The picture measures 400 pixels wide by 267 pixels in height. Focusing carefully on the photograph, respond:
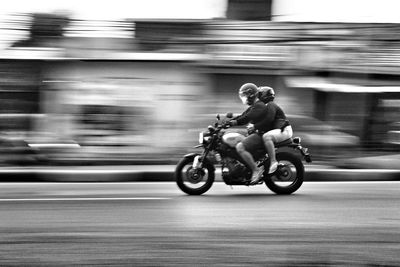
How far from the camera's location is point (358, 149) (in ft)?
53.1

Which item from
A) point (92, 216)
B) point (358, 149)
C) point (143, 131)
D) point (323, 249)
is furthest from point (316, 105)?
point (323, 249)

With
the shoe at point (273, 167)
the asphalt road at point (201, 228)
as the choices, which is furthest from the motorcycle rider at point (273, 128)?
the asphalt road at point (201, 228)

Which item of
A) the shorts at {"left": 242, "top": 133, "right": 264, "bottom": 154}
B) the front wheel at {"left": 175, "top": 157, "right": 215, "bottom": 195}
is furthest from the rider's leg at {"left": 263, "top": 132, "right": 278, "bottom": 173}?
the front wheel at {"left": 175, "top": 157, "right": 215, "bottom": 195}

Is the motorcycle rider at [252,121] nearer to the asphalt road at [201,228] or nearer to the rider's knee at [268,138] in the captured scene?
the rider's knee at [268,138]

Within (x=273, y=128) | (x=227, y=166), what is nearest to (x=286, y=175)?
(x=273, y=128)

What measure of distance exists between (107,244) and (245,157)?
14.5ft

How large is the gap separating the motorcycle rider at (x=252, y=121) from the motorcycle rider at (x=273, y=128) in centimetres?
7

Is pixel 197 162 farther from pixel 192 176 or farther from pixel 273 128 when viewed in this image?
pixel 273 128

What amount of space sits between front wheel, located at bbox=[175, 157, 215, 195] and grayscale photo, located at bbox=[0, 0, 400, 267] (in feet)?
0.06

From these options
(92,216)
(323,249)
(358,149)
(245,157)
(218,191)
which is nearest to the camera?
(323,249)

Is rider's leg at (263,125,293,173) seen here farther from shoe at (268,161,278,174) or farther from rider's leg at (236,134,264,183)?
rider's leg at (236,134,264,183)

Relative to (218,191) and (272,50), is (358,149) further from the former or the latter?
(218,191)

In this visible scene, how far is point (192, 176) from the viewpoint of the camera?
1029cm

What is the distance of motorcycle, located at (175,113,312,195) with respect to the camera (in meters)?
10.3
